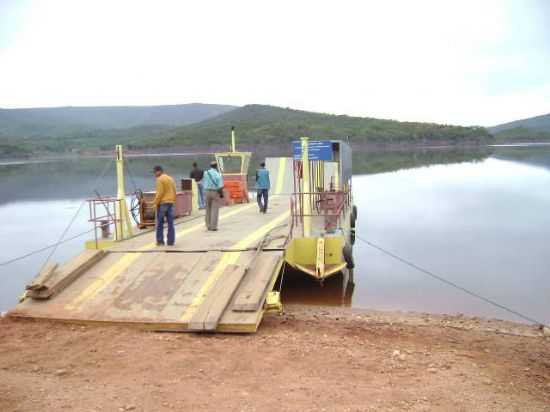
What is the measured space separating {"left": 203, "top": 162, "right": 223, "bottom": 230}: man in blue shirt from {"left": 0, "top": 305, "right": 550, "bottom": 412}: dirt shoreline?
4.03 m

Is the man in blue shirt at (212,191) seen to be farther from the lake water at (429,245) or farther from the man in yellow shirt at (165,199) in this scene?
the lake water at (429,245)

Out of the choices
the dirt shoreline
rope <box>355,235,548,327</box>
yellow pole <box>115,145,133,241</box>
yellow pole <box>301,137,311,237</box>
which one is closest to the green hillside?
rope <box>355,235,548,327</box>

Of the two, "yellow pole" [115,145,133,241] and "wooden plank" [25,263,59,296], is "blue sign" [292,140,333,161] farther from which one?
"wooden plank" [25,263,59,296]

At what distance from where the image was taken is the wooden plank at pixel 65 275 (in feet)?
26.5

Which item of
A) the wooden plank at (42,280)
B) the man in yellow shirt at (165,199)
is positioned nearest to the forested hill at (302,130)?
the man in yellow shirt at (165,199)

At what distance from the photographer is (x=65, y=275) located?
8.47 metres

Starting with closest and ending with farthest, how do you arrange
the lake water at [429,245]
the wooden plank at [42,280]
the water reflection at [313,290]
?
1. the wooden plank at [42,280]
2. the water reflection at [313,290]
3. the lake water at [429,245]

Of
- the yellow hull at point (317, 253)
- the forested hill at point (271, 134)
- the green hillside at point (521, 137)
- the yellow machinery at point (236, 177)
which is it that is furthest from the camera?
the green hillside at point (521, 137)

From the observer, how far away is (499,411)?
15.8 ft

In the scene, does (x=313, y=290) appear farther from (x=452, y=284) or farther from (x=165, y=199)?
(x=165, y=199)

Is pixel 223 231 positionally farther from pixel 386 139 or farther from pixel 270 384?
pixel 386 139

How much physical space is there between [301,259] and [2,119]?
205421 mm

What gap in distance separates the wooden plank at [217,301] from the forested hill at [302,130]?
84.5m

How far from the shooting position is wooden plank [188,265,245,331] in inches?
275
